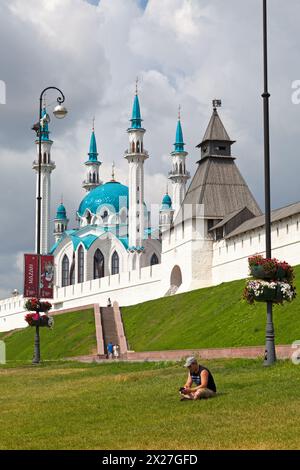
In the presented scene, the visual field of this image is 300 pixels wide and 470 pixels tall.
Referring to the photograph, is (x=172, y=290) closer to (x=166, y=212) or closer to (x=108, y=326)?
(x=108, y=326)

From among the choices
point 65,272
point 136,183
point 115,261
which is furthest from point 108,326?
point 65,272

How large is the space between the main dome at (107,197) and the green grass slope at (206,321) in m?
44.8

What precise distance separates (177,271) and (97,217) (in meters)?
43.5

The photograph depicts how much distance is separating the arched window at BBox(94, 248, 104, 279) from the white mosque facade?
0.38 feet

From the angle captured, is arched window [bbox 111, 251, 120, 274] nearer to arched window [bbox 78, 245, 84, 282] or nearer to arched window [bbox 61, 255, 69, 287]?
arched window [bbox 78, 245, 84, 282]

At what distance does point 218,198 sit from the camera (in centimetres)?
6488

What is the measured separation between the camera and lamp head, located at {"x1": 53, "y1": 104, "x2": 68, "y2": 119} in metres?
31.6

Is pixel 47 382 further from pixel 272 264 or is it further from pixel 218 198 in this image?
pixel 218 198

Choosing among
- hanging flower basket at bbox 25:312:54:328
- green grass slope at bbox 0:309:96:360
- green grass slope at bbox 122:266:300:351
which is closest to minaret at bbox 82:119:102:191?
green grass slope at bbox 0:309:96:360

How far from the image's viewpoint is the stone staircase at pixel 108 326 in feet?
180

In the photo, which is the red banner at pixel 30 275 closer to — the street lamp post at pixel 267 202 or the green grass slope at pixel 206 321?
the green grass slope at pixel 206 321

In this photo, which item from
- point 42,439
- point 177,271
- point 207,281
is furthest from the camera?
point 177,271

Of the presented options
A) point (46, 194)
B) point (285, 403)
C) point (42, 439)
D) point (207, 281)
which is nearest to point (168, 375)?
point (285, 403)
